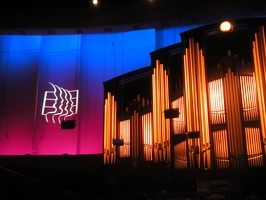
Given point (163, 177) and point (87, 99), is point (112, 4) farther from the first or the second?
point (163, 177)

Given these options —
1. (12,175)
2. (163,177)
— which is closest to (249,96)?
(163,177)

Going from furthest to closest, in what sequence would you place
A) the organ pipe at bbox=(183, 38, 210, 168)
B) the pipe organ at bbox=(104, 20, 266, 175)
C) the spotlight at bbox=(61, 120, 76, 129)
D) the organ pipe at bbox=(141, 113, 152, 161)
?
1. the spotlight at bbox=(61, 120, 76, 129)
2. the organ pipe at bbox=(141, 113, 152, 161)
3. the organ pipe at bbox=(183, 38, 210, 168)
4. the pipe organ at bbox=(104, 20, 266, 175)

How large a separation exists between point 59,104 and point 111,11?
3.62 m

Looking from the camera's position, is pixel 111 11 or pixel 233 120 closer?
pixel 233 120

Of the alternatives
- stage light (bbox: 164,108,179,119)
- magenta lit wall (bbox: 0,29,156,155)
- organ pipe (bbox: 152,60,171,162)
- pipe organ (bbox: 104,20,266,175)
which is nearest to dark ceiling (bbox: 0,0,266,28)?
magenta lit wall (bbox: 0,29,156,155)

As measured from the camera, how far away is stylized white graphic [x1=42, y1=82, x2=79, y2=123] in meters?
12.2

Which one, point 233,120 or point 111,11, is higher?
point 111,11

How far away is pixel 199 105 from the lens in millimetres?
8664

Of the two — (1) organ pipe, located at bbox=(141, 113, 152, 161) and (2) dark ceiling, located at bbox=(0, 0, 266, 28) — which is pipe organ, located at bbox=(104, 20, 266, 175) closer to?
(1) organ pipe, located at bbox=(141, 113, 152, 161)

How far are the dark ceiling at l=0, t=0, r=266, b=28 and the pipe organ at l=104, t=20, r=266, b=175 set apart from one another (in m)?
2.10

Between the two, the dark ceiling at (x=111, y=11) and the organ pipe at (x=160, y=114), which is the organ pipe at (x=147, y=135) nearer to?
the organ pipe at (x=160, y=114)

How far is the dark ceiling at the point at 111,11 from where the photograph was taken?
36.6ft

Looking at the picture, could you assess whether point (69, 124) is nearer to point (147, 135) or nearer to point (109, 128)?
point (109, 128)

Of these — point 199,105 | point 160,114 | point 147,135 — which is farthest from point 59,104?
point 199,105
